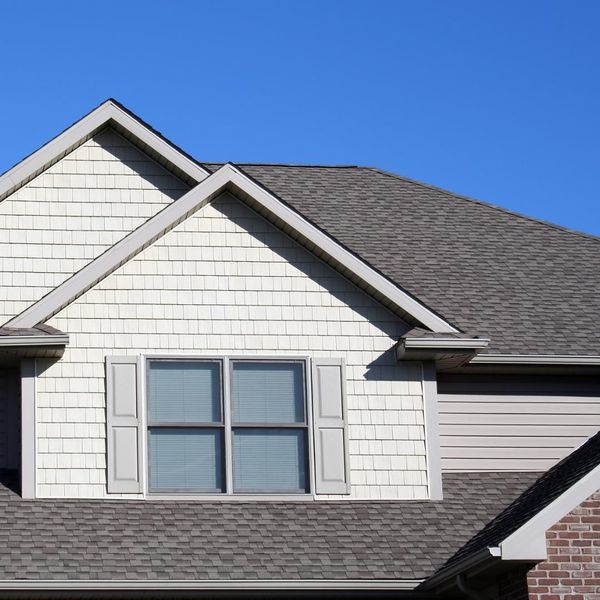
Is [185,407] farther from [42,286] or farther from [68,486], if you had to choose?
[42,286]

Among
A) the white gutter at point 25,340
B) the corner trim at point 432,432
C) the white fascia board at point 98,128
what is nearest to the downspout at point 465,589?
the corner trim at point 432,432

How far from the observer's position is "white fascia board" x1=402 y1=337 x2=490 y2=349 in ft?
49.5

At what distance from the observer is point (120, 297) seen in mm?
15125

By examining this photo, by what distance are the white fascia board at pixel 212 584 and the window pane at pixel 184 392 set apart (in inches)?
89.8

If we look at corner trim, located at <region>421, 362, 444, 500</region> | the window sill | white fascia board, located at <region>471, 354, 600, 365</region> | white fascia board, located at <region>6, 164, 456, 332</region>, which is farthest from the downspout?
white fascia board, located at <region>471, 354, 600, 365</region>

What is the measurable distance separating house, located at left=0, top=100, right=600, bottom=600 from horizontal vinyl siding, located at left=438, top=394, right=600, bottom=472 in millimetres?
25

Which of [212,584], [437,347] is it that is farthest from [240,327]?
[212,584]

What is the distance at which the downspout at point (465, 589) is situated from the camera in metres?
12.8

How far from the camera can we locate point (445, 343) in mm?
15094

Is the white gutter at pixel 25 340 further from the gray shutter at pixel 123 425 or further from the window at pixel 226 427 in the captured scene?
the window at pixel 226 427

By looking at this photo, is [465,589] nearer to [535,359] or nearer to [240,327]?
[535,359]

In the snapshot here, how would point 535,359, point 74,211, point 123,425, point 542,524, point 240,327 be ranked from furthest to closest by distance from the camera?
point 74,211 < point 535,359 < point 240,327 < point 123,425 < point 542,524

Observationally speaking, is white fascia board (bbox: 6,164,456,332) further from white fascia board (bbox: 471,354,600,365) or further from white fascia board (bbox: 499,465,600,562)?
white fascia board (bbox: 499,465,600,562)

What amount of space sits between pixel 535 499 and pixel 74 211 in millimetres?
6591
